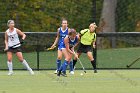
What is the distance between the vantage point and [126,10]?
25391 mm

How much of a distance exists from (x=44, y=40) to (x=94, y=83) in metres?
7.46

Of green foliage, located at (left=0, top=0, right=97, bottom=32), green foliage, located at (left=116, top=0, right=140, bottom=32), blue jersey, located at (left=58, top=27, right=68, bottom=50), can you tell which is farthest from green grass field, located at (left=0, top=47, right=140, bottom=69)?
blue jersey, located at (left=58, top=27, right=68, bottom=50)

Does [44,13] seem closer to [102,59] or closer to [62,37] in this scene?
[102,59]

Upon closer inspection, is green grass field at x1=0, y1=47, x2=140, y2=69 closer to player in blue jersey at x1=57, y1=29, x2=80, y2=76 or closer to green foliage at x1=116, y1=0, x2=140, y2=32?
green foliage at x1=116, y1=0, x2=140, y2=32

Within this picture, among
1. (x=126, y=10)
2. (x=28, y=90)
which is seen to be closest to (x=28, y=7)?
(x=126, y=10)

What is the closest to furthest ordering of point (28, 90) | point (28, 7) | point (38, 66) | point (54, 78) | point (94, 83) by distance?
point (28, 90)
point (94, 83)
point (54, 78)
point (38, 66)
point (28, 7)

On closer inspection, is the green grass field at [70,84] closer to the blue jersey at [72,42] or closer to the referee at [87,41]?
the blue jersey at [72,42]

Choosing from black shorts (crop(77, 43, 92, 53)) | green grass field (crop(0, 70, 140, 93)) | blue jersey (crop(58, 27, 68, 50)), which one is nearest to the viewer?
green grass field (crop(0, 70, 140, 93))

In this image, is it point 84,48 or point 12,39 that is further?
point 84,48

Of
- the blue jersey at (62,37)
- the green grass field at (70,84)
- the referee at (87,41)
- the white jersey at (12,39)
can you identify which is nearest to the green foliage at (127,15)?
the referee at (87,41)

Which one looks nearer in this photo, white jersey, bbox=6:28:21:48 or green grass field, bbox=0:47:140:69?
white jersey, bbox=6:28:21:48

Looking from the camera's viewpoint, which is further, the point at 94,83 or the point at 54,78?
the point at 54,78

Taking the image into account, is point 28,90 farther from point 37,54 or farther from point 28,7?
point 28,7

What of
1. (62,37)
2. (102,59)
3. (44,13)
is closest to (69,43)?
(62,37)
